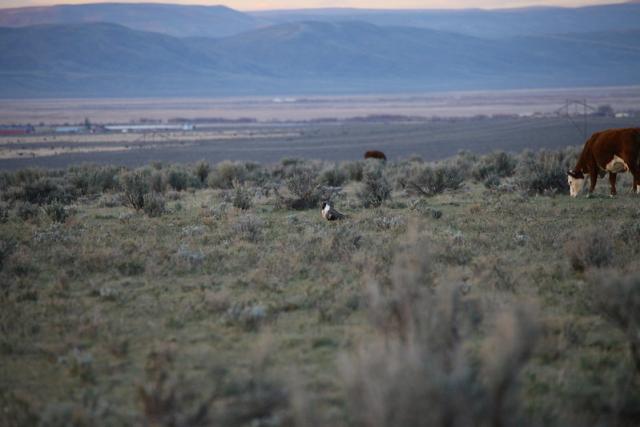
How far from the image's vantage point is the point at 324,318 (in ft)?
25.2

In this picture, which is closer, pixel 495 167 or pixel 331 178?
pixel 331 178

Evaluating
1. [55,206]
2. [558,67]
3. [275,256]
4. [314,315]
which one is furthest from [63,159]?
[558,67]

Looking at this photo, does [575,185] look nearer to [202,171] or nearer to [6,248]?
[6,248]

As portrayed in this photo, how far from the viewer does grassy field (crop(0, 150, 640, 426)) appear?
4.48 metres

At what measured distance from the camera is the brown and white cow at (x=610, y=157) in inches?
599

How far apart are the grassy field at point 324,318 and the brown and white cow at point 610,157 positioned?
0.82m

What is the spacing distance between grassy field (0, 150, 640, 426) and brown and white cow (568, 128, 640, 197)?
82cm

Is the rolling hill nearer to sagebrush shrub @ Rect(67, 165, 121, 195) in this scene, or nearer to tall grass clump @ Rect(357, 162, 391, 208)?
sagebrush shrub @ Rect(67, 165, 121, 195)

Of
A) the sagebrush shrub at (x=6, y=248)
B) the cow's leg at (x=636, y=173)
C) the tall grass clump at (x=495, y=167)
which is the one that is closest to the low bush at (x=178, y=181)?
the tall grass clump at (x=495, y=167)

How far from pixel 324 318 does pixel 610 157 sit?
1029 centimetres

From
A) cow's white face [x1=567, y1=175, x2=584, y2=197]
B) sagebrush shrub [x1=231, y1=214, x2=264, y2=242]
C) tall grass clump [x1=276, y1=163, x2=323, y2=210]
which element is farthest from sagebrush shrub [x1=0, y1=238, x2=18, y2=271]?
cow's white face [x1=567, y1=175, x2=584, y2=197]

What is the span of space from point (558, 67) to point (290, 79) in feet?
244

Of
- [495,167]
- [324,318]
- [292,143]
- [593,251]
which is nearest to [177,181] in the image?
[495,167]

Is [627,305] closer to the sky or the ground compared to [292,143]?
closer to the ground
